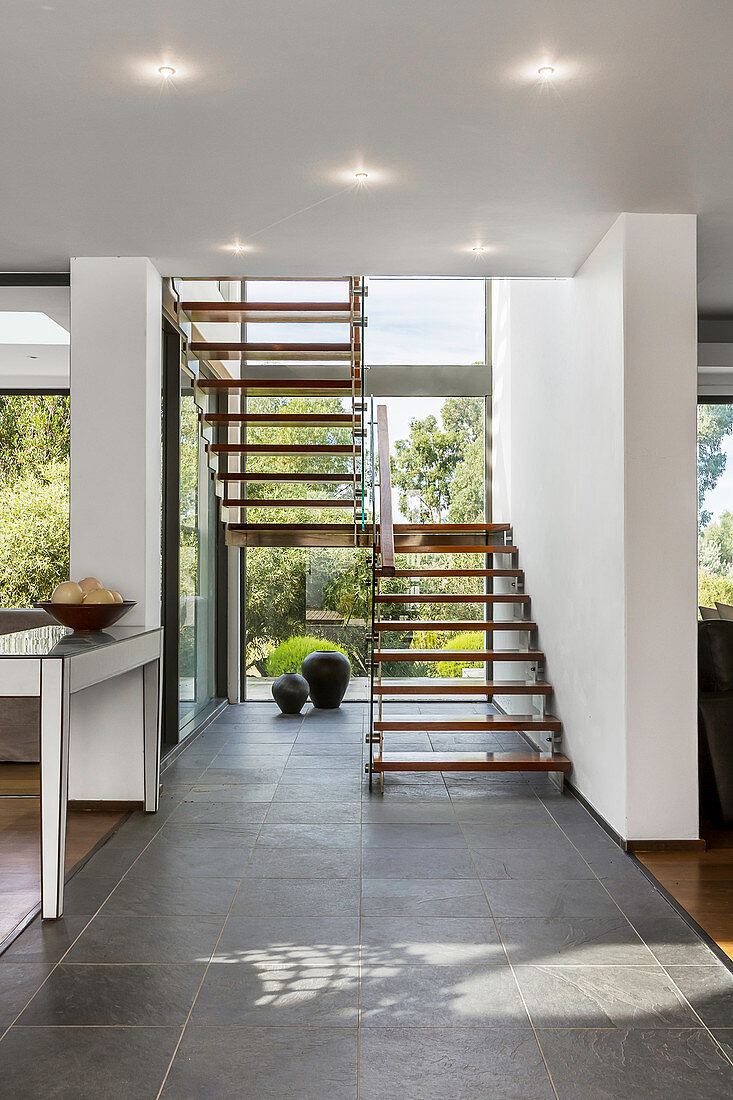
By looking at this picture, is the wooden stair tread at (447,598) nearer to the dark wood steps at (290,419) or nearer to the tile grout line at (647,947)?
the dark wood steps at (290,419)

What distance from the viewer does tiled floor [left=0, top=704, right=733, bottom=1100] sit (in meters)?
2.24

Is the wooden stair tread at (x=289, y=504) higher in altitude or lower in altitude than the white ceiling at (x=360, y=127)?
lower

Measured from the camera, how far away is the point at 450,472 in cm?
789

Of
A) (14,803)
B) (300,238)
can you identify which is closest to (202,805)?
(14,803)

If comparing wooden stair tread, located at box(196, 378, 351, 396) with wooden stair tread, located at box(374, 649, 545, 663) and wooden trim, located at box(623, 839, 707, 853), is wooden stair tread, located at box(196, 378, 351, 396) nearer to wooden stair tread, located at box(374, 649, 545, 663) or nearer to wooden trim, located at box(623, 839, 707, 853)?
wooden stair tread, located at box(374, 649, 545, 663)

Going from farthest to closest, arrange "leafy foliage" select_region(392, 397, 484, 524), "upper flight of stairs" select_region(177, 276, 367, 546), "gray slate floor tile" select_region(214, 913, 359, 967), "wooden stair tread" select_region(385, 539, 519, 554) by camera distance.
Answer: "leafy foliage" select_region(392, 397, 484, 524) < "wooden stair tread" select_region(385, 539, 519, 554) < "upper flight of stairs" select_region(177, 276, 367, 546) < "gray slate floor tile" select_region(214, 913, 359, 967)

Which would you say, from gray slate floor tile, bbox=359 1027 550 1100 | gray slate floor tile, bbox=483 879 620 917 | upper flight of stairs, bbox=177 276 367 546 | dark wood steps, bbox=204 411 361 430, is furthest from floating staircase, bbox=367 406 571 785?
gray slate floor tile, bbox=359 1027 550 1100

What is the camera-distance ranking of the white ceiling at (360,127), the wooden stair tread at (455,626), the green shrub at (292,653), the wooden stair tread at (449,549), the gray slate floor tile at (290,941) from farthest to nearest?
the green shrub at (292,653) < the wooden stair tread at (449,549) < the wooden stair tread at (455,626) < the gray slate floor tile at (290,941) < the white ceiling at (360,127)

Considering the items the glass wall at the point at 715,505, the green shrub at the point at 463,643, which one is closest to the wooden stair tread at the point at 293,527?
the green shrub at the point at 463,643

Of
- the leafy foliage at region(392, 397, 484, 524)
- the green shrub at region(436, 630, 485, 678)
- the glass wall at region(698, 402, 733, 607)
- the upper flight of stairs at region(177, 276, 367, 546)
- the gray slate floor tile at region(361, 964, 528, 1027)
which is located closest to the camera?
the gray slate floor tile at region(361, 964, 528, 1027)

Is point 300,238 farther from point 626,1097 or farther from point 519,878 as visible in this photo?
point 626,1097

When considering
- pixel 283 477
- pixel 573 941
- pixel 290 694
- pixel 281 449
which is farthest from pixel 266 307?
pixel 573 941

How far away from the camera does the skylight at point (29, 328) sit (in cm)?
628

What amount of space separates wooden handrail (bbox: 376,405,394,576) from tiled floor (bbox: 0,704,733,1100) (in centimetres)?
162
